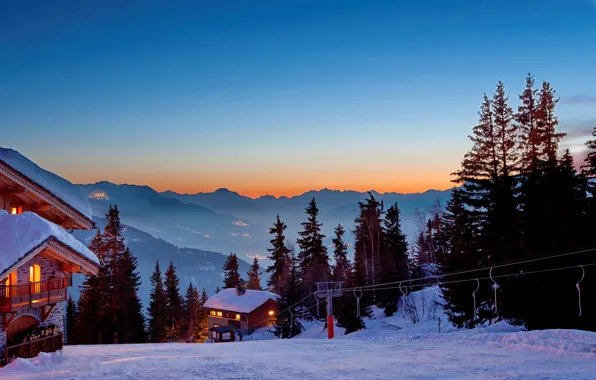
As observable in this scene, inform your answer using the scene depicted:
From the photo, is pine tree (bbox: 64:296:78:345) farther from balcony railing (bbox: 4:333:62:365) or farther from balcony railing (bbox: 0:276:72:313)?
balcony railing (bbox: 4:333:62:365)

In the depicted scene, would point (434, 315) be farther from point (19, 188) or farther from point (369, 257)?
point (19, 188)

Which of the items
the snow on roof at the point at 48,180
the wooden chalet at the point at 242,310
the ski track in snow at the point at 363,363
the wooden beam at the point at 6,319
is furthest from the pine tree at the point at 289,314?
the wooden beam at the point at 6,319

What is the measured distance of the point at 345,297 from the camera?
4481 cm

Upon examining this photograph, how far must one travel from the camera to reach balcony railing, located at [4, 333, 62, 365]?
17.4m

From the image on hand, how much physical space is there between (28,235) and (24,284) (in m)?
1.97

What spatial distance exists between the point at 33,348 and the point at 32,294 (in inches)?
83.0

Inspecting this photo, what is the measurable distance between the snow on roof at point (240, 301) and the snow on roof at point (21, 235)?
4879 centimetres

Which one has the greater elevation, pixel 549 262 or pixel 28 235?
pixel 28 235

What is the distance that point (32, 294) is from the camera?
62.3 feet

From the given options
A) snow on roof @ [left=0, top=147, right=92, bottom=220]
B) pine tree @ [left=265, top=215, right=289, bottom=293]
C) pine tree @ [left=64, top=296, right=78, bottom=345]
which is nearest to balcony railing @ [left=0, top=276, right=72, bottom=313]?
snow on roof @ [left=0, top=147, right=92, bottom=220]

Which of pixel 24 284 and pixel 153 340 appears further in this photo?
pixel 153 340

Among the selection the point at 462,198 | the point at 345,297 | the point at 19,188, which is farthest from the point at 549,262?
the point at 19,188

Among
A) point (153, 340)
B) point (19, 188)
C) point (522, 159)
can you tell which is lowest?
point (153, 340)

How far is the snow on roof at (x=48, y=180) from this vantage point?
20594mm
